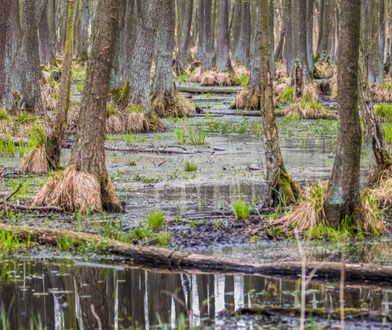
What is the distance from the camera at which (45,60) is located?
44062mm

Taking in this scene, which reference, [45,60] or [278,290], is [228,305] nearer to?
[278,290]

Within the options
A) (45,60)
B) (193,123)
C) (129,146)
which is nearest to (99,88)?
(129,146)

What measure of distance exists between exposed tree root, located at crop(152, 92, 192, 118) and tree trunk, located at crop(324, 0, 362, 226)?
16.0 metres

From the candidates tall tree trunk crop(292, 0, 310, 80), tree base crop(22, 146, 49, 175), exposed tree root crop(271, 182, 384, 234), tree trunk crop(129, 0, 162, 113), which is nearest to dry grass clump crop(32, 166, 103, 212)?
exposed tree root crop(271, 182, 384, 234)

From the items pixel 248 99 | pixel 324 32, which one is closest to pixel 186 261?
pixel 248 99

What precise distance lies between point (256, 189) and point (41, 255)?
487 centimetres

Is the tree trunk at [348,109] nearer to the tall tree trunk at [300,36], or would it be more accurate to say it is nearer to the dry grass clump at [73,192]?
the dry grass clump at [73,192]

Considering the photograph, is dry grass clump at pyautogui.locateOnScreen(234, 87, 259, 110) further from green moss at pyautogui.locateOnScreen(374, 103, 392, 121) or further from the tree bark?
the tree bark

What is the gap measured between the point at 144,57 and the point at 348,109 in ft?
45.6

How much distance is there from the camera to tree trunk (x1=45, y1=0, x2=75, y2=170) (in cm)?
1335

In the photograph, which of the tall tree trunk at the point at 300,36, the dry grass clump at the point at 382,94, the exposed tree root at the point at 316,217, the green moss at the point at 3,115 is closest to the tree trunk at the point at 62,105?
the exposed tree root at the point at 316,217

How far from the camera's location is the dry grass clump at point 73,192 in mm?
10906

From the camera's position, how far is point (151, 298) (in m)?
7.23

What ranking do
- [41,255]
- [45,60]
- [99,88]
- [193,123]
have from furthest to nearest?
[45,60] → [193,123] → [99,88] → [41,255]
